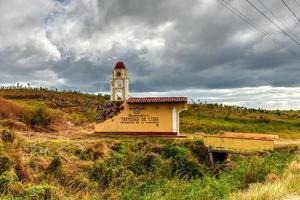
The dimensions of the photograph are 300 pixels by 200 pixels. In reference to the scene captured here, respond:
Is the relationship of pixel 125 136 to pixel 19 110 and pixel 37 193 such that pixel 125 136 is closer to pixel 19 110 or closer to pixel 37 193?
pixel 19 110

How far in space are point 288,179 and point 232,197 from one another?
2873 mm

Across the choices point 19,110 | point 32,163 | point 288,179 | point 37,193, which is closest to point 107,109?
point 19,110

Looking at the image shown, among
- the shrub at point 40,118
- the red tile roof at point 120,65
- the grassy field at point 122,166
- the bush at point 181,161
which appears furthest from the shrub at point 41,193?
the shrub at point 40,118

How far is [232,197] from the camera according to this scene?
815 cm

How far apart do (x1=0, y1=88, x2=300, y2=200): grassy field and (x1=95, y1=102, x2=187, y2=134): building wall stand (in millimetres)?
2478

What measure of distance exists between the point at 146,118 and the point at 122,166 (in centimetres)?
943

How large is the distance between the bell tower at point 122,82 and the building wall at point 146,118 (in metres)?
1.11

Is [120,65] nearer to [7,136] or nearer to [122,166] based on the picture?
[7,136]

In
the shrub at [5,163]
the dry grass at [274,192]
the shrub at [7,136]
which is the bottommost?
the shrub at [5,163]

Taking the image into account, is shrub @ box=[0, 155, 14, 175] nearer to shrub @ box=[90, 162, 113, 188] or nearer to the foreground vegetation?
the foreground vegetation

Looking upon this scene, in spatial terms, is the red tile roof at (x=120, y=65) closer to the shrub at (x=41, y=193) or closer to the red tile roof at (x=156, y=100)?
the red tile roof at (x=156, y=100)

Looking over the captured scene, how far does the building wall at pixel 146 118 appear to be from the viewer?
3000cm

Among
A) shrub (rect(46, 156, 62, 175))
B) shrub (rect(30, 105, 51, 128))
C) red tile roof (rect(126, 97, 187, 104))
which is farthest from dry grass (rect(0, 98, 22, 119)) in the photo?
shrub (rect(46, 156, 62, 175))

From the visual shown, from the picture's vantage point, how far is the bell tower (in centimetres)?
3116
